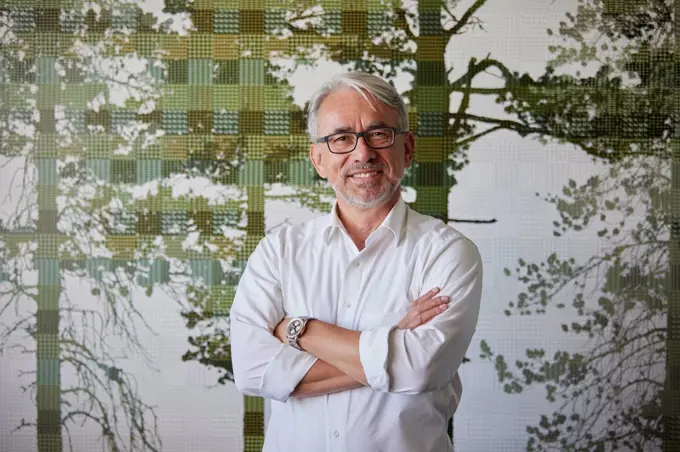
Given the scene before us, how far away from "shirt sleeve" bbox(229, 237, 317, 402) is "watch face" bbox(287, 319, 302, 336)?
0.12ft

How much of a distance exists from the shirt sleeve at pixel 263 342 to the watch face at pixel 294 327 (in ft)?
0.12

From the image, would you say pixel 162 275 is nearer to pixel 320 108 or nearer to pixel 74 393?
pixel 74 393

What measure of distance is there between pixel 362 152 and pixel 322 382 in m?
0.60

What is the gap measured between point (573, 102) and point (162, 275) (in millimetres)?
1866

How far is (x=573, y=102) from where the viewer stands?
2.82 metres

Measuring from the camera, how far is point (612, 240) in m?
2.83

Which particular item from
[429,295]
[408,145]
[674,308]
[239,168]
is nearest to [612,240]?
[674,308]

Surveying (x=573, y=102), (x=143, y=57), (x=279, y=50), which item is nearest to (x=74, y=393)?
(x=143, y=57)

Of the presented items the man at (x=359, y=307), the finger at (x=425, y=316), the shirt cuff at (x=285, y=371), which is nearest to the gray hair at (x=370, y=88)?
the man at (x=359, y=307)

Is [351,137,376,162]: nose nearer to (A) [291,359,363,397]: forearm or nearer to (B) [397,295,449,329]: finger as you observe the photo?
(B) [397,295,449,329]: finger

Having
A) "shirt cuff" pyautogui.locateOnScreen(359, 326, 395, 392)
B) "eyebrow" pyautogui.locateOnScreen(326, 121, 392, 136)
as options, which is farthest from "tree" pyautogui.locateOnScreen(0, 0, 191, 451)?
"shirt cuff" pyautogui.locateOnScreen(359, 326, 395, 392)

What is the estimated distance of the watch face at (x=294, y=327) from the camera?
1.72 metres

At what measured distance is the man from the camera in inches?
64.3

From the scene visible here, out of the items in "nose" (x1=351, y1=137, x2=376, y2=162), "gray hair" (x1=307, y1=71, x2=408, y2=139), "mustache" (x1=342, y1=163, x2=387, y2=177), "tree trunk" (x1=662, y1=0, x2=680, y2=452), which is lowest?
"tree trunk" (x1=662, y1=0, x2=680, y2=452)
